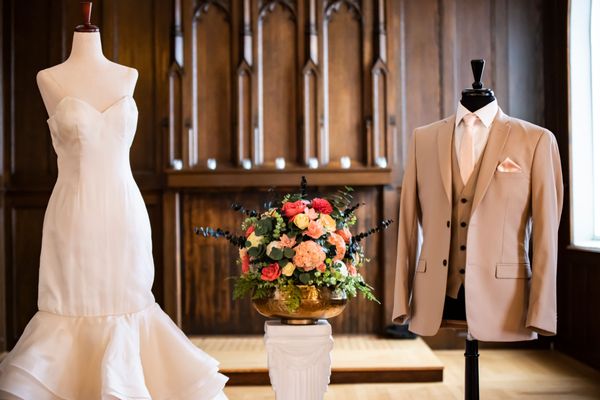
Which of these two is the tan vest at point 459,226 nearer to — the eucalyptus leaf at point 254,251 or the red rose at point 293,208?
the red rose at point 293,208

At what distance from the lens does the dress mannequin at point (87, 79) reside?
3367 mm

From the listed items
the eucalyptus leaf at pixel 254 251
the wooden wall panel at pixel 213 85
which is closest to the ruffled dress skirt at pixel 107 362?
the eucalyptus leaf at pixel 254 251

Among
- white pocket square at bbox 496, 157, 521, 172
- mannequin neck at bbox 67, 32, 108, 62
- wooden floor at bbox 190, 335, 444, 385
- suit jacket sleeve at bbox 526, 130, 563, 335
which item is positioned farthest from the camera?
wooden floor at bbox 190, 335, 444, 385

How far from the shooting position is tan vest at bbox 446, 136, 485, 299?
3.06m

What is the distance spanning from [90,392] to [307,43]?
3.39 m

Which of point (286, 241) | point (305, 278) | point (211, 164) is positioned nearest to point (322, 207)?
point (286, 241)

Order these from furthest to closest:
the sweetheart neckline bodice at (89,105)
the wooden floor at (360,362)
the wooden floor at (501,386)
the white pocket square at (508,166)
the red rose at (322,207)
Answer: the wooden floor at (360,362), the wooden floor at (501,386), the sweetheart neckline bodice at (89,105), the red rose at (322,207), the white pocket square at (508,166)

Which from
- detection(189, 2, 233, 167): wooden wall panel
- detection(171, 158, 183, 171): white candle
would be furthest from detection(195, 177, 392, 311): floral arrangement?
detection(189, 2, 233, 167): wooden wall panel

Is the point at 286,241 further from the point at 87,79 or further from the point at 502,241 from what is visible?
the point at 87,79

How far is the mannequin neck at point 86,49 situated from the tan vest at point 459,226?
161 cm

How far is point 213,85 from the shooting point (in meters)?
5.88

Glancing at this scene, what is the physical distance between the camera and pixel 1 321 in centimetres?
575

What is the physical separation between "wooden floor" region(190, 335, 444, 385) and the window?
137 centimetres

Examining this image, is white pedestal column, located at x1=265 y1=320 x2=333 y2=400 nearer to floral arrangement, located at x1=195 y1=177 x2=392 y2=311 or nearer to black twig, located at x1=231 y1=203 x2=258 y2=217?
floral arrangement, located at x1=195 y1=177 x2=392 y2=311
